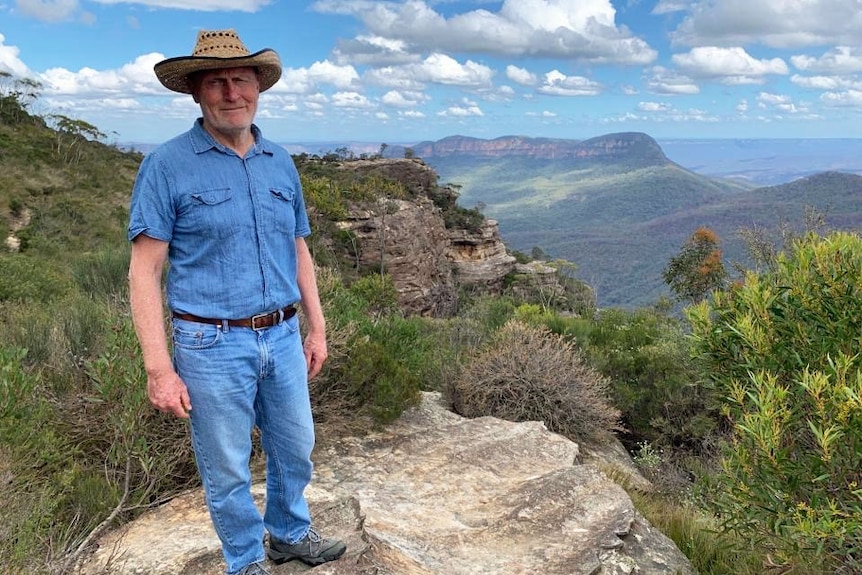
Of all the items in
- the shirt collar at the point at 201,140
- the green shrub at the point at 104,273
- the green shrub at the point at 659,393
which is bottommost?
the green shrub at the point at 659,393

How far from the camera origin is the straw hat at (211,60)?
2105 mm

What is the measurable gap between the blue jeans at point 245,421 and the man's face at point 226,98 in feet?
2.30

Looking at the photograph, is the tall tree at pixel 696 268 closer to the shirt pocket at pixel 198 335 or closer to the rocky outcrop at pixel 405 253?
the rocky outcrop at pixel 405 253

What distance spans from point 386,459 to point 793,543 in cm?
253

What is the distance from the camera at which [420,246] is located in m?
31.0

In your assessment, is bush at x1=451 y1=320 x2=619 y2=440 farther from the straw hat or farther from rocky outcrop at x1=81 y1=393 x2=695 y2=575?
the straw hat

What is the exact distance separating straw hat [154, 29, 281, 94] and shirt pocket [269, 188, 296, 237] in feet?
1.47

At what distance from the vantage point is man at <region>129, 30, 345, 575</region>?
2.09m

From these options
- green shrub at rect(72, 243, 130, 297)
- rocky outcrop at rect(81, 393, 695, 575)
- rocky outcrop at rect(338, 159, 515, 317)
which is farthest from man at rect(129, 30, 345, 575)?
rocky outcrop at rect(338, 159, 515, 317)

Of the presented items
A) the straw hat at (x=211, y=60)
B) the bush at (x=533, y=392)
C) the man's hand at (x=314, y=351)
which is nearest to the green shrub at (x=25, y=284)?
the bush at (x=533, y=392)

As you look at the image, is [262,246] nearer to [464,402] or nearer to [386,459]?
[386,459]

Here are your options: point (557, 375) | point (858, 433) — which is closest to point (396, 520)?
point (858, 433)

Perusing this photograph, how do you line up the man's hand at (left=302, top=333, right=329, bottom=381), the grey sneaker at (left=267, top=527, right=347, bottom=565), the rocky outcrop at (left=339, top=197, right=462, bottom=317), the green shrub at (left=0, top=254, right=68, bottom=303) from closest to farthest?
1. the grey sneaker at (left=267, top=527, right=347, bottom=565)
2. the man's hand at (left=302, top=333, right=329, bottom=381)
3. the green shrub at (left=0, top=254, right=68, bottom=303)
4. the rocky outcrop at (left=339, top=197, right=462, bottom=317)

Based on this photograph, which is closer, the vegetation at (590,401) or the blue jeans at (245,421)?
the blue jeans at (245,421)
